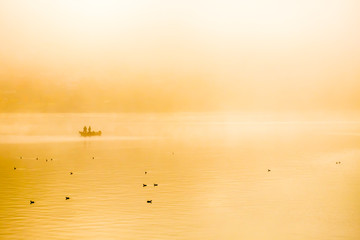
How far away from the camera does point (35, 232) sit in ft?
101

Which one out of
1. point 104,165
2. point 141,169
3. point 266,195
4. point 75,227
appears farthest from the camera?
point 104,165

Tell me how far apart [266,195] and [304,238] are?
14.1 metres

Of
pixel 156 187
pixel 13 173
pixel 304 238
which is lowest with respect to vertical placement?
pixel 304 238

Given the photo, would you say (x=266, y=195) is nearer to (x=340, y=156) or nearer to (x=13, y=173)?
(x=13, y=173)

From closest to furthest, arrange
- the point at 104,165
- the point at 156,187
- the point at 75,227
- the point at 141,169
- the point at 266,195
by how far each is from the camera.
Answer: the point at 75,227, the point at 266,195, the point at 156,187, the point at 141,169, the point at 104,165

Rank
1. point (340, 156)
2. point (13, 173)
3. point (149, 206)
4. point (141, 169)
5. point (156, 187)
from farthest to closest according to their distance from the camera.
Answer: point (340, 156), point (141, 169), point (13, 173), point (156, 187), point (149, 206)

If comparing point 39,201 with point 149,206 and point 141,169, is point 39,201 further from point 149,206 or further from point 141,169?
point 141,169

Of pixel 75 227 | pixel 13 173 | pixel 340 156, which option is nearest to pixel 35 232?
pixel 75 227

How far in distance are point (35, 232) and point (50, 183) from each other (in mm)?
21116

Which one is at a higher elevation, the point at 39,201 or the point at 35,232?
the point at 39,201

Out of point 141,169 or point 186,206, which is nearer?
point 186,206

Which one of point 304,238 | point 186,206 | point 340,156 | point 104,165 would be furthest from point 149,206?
point 340,156

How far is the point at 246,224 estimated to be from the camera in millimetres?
33000

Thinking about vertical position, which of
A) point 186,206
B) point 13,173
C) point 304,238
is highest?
point 13,173
